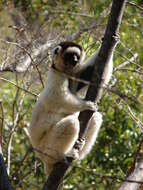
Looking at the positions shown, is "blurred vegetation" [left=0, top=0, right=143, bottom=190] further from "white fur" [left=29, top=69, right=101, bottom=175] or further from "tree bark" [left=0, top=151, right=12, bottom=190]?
"tree bark" [left=0, top=151, right=12, bottom=190]

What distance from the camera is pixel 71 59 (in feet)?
17.8

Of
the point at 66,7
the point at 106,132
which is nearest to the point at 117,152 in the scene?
the point at 106,132

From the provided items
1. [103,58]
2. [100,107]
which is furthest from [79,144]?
[100,107]

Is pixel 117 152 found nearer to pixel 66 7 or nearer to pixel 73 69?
pixel 73 69

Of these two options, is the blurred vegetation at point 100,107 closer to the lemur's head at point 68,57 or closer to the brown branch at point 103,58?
the lemur's head at point 68,57

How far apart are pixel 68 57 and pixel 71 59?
56mm

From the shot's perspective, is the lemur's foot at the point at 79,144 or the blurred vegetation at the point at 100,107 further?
the blurred vegetation at the point at 100,107

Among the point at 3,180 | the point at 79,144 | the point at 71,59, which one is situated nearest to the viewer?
the point at 3,180

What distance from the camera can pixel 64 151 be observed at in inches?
209

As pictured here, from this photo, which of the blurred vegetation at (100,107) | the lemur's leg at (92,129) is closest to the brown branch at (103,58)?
the lemur's leg at (92,129)

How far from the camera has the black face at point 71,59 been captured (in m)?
5.42

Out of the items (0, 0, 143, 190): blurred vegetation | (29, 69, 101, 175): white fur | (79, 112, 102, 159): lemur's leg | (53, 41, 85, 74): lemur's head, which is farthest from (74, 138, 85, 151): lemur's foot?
(0, 0, 143, 190): blurred vegetation

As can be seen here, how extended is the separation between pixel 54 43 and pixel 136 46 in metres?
2.09

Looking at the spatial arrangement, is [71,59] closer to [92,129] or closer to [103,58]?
[92,129]
